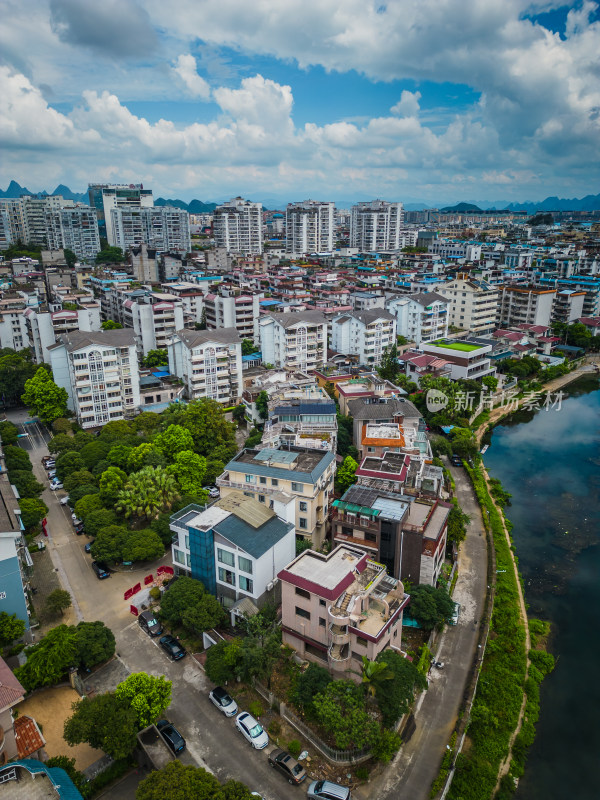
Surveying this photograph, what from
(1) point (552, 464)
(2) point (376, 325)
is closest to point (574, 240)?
(2) point (376, 325)

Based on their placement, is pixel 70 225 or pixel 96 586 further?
pixel 70 225

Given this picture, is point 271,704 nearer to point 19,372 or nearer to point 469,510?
point 469,510

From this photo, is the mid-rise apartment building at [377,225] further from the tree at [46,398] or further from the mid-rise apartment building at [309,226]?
the tree at [46,398]

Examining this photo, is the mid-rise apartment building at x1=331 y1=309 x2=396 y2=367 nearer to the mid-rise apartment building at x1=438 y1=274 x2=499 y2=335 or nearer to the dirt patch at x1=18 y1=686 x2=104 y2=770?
the mid-rise apartment building at x1=438 y1=274 x2=499 y2=335

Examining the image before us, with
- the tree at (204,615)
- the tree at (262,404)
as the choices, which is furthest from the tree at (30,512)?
the tree at (262,404)

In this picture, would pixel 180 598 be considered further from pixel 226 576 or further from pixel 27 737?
pixel 27 737
